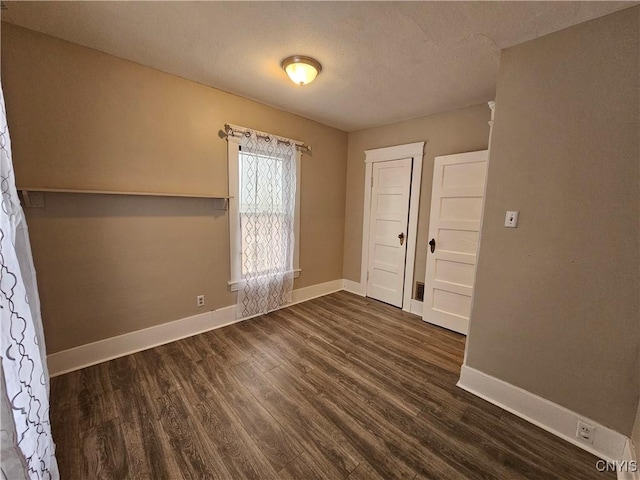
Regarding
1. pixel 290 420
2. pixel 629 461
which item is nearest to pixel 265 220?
pixel 290 420

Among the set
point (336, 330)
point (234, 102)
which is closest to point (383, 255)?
point (336, 330)

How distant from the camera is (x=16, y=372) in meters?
1.00

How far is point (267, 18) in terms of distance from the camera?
1.55 metres

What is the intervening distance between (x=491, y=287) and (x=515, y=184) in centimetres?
72

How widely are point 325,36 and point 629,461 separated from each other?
295 centimetres

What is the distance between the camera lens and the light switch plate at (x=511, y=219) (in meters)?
1.71

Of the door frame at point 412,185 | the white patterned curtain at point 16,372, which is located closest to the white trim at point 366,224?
the door frame at point 412,185

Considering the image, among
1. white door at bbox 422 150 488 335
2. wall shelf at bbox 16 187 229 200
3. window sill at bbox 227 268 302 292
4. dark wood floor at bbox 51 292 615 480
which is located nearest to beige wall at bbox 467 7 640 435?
dark wood floor at bbox 51 292 615 480

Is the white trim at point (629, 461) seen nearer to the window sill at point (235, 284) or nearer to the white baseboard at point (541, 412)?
the white baseboard at point (541, 412)

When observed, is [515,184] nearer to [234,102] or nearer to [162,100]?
[234,102]

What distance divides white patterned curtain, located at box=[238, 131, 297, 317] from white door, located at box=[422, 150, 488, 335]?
1697 mm

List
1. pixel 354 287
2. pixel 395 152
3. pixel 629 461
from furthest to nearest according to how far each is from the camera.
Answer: pixel 354 287, pixel 395 152, pixel 629 461

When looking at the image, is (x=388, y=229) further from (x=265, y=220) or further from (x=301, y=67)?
(x=301, y=67)

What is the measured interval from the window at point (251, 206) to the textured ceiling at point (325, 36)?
704 millimetres
